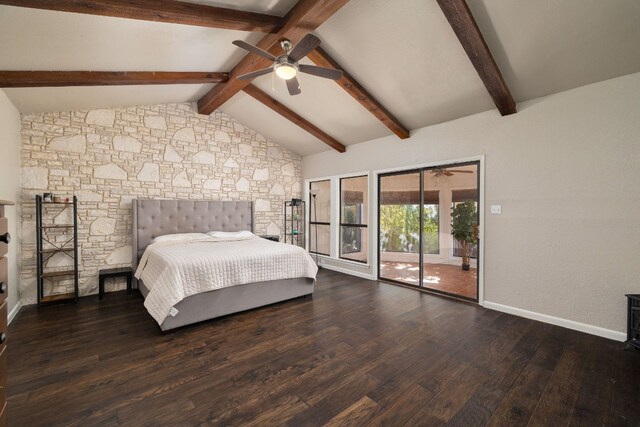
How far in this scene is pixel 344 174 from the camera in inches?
225

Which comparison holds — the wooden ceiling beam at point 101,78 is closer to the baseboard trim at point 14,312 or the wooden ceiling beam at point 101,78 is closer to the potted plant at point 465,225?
the baseboard trim at point 14,312

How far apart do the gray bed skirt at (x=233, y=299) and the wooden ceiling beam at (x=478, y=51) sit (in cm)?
332

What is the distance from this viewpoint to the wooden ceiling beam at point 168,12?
209cm

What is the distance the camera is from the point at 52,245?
3.91 metres

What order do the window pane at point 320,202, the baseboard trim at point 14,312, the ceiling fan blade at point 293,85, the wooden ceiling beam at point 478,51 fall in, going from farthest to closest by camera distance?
the window pane at point 320,202
the baseboard trim at point 14,312
the ceiling fan blade at point 293,85
the wooden ceiling beam at point 478,51

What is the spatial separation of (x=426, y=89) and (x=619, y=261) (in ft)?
9.10

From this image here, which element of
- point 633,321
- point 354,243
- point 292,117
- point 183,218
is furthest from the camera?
point 354,243

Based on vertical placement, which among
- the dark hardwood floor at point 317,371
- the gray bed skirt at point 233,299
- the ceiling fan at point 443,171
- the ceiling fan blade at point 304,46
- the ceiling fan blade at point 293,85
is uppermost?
the ceiling fan blade at point 304,46

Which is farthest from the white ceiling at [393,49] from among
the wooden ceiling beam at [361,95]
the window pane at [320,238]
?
the window pane at [320,238]

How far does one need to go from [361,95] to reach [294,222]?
3.53m

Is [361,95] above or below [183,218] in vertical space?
above

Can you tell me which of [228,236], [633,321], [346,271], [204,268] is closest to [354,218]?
[346,271]

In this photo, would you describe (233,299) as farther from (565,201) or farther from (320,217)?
(565,201)

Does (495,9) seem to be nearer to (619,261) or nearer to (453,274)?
(619,261)
